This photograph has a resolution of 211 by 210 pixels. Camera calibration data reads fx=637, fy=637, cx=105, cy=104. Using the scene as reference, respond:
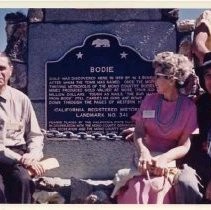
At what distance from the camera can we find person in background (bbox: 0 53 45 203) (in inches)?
160

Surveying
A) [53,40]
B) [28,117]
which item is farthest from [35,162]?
[53,40]

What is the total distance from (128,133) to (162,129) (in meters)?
0.39

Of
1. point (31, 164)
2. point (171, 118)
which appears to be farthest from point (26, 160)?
point (171, 118)

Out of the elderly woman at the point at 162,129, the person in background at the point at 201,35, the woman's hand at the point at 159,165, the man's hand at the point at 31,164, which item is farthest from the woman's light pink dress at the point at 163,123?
the man's hand at the point at 31,164

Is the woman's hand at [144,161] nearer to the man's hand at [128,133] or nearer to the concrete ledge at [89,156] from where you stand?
the man's hand at [128,133]

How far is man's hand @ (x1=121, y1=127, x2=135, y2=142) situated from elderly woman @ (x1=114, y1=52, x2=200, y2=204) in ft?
0.52

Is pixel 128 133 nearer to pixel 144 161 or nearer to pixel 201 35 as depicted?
pixel 144 161

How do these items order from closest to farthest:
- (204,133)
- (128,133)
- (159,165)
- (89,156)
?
(159,165), (204,133), (128,133), (89,156)

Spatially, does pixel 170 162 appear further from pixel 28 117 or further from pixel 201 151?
pixel 28 117

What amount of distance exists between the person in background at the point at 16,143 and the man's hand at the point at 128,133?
576 mm

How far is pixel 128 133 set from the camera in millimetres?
4398

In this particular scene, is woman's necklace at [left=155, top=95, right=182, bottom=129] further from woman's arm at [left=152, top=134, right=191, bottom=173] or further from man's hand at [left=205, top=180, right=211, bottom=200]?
man's hand at [left=205, top=180, right=211, bottom=200]

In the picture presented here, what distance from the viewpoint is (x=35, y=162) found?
414 cm

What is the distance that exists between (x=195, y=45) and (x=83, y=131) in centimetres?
99
